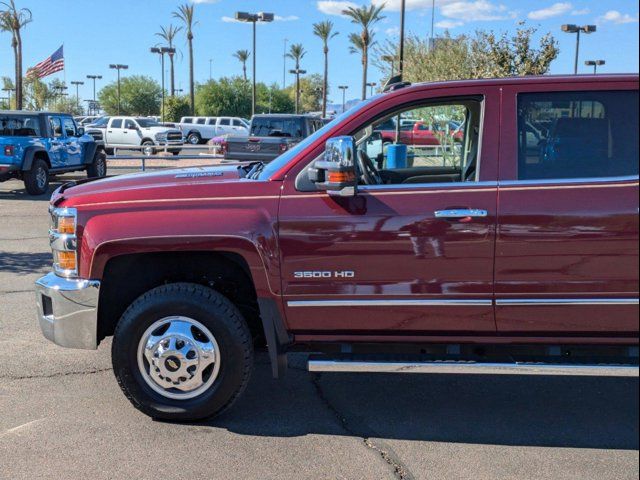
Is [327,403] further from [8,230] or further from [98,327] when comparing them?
[8,230]

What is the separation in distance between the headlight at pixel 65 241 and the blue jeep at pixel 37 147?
12.6 m

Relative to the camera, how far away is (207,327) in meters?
4.02

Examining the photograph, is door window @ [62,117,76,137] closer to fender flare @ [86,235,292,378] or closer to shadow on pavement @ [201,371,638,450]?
shadow on pavement @ [201,371,638,450]

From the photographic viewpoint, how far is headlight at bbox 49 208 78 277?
13.5ft

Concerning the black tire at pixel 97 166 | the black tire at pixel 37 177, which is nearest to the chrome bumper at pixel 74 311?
the black tire at pixel 37 177

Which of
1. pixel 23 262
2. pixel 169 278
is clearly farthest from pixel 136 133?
pixel 169 278

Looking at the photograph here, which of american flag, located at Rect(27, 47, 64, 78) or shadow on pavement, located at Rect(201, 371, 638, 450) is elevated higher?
american flag, located at Rect(27, 47, 64, 78)

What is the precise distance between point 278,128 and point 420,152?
1436cm

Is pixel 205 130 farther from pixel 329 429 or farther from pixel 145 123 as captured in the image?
pixel 329 429

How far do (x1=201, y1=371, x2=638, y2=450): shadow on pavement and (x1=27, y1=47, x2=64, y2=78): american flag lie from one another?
32136 mm

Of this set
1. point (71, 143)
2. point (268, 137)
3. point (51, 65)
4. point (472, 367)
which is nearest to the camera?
point (472, 367)

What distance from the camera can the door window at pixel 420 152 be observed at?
13.8 feet

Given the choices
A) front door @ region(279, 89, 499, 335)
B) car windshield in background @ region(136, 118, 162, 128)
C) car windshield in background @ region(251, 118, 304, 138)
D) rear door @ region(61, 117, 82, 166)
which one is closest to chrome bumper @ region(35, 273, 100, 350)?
front door @ region(279, 89, 499, 335)

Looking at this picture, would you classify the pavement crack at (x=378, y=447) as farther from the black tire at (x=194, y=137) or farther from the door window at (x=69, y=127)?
the black tire at (x=194, y=137)
